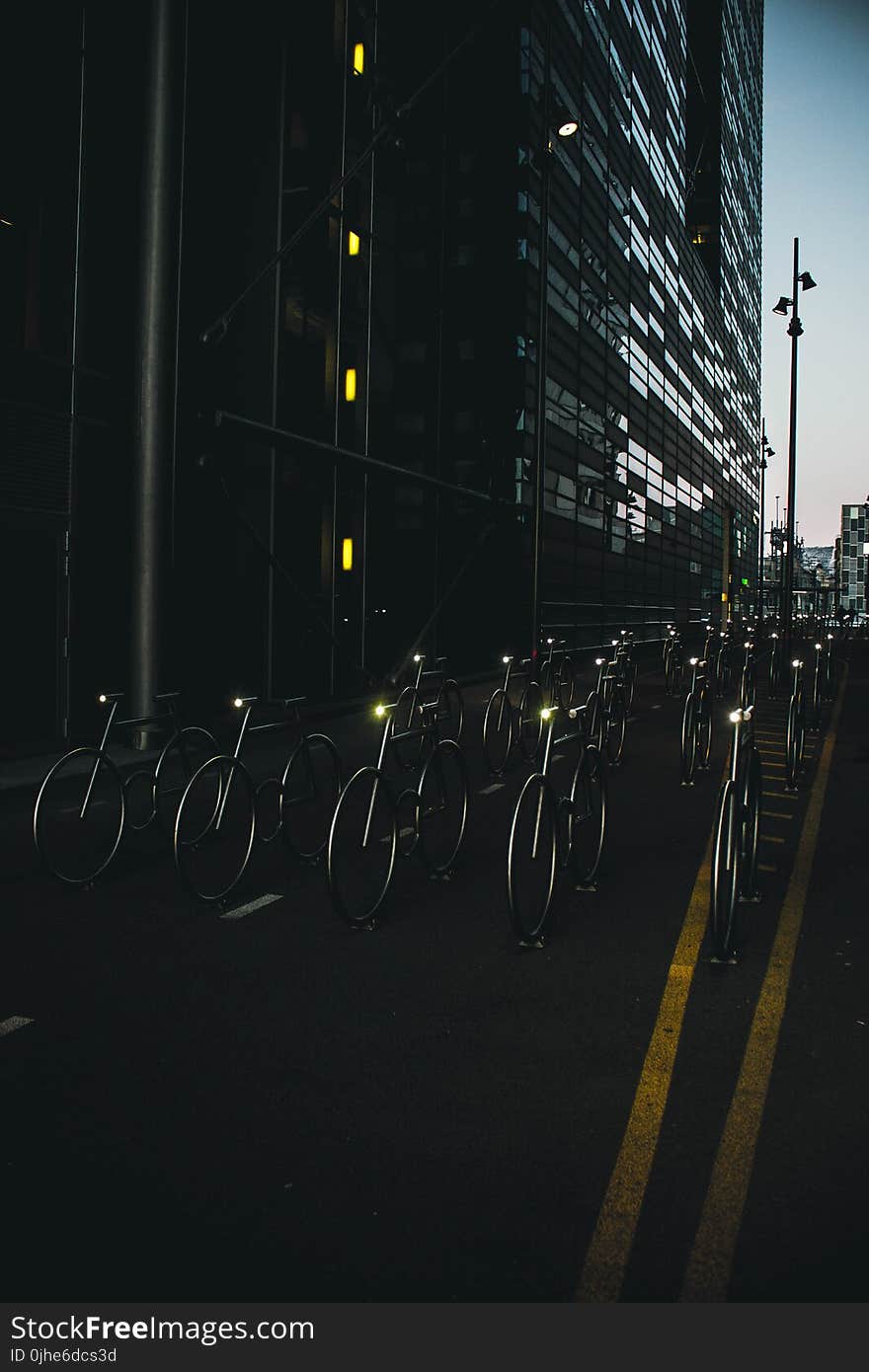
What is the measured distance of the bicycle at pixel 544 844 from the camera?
5.80m

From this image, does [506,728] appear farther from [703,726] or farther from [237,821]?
[237,821]

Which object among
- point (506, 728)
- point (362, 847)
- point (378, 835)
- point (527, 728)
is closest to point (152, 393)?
point (506, 728)

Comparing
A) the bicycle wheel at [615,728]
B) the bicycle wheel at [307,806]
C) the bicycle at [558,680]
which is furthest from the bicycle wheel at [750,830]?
the bicycle at [558,680]

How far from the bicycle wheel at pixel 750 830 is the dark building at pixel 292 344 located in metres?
7.97

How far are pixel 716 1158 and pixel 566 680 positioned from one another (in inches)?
622

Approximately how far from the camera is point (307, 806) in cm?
970

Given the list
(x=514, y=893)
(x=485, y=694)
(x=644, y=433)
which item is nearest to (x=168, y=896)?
(x=514, y=893)

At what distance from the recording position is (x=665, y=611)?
5000 cm

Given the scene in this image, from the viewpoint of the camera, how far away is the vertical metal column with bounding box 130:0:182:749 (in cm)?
1251

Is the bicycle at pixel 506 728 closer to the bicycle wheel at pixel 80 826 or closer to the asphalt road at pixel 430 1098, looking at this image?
the bicycle wheel at pixel 80 826

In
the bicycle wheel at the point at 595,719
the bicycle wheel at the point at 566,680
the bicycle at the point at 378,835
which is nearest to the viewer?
the bicycle at the point at 378,835

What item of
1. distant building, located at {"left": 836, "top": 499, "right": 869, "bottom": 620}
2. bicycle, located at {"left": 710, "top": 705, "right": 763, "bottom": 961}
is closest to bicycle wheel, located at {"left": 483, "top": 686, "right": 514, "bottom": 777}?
bicycle, located at {"left": 710, "top": 705, "right": 763, "bottom": 961}
